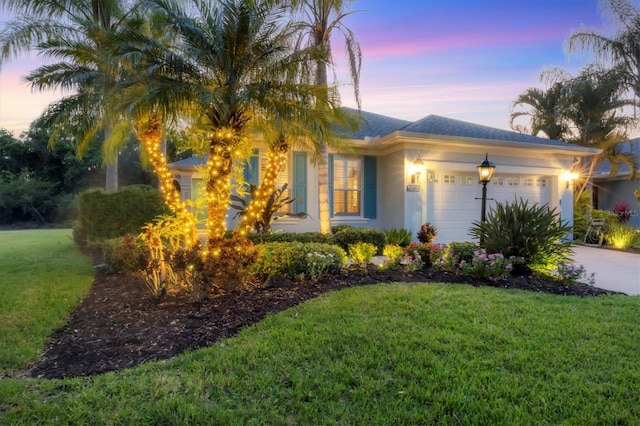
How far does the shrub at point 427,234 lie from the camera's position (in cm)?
1009

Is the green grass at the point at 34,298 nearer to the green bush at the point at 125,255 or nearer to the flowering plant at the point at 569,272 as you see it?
the green bush at the point at 125,255

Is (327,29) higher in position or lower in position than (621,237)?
higher

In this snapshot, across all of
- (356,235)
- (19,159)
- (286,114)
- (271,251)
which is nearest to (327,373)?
(271,251)

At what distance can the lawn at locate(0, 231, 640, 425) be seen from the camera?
234 centimetres

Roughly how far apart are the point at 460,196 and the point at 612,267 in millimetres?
4468

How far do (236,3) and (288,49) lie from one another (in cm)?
100

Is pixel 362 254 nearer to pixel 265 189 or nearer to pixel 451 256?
pixel 451 256

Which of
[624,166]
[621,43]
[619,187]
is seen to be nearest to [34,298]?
[621,43]

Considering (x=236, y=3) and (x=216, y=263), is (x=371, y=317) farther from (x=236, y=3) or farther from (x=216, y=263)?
(x=236, y=3)

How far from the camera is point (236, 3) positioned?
5133 mm

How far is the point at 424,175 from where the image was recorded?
10602 mm

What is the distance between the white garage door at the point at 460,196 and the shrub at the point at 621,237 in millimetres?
2249

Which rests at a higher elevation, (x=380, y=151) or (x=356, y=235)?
(x=380, y=151)

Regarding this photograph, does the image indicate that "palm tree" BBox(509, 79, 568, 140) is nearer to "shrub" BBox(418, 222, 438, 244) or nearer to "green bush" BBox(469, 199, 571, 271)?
"shrub" BBox(418, 222, 438, 244)
